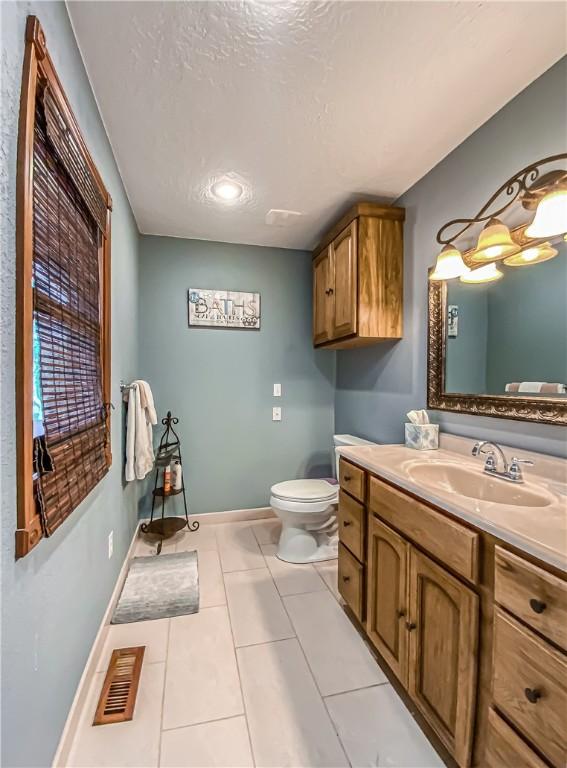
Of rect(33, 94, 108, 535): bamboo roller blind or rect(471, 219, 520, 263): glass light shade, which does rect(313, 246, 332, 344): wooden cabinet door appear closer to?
rect(471, 219, 520, 263): glass light shade

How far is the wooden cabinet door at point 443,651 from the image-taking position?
0.97 metres

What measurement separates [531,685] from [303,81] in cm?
198

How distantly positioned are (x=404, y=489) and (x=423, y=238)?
1.41 metres

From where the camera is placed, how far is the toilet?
224 centimetres

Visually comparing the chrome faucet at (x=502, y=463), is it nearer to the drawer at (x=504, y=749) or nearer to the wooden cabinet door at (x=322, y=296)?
the drawer at (x=504, y=749)

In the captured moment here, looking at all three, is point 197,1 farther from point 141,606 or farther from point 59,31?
point 141,606

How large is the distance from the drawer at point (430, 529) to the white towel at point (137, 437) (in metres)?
1.39

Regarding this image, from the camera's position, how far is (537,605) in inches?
30.5

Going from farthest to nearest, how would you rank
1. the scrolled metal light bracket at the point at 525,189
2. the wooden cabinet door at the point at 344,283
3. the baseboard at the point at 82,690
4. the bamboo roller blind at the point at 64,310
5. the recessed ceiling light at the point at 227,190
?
the wooden cabinet door at the point at 344,283, the recessed ceiling light at the point at 227,190, the scrolled metal light bracket at the point at 525,189, the baseboard at the point at 82,690, the bamboo roller blind at the point at 64,310

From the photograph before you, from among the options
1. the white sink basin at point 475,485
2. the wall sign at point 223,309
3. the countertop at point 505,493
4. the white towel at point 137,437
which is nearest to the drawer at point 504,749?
the countertop at point 505,493

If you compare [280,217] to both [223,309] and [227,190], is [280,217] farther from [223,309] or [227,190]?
[223,309]

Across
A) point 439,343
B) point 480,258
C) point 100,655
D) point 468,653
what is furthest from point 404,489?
point 100,655

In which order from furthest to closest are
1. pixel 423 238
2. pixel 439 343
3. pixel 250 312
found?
pixel 250 312 → pixel 423 238 → pixel 439 343

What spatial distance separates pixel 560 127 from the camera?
4.02ft
